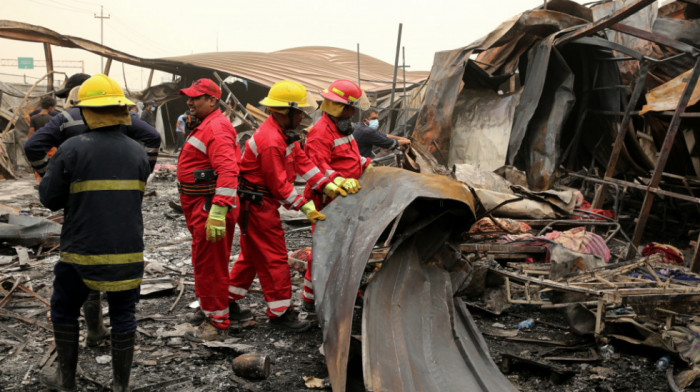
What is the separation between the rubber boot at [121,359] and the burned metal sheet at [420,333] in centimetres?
134

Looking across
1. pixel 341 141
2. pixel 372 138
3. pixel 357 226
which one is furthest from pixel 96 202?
pixel 372 138

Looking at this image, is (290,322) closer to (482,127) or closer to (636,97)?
(636,97)

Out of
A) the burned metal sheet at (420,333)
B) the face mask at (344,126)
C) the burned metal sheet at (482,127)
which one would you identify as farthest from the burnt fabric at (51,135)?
the burned metal sheet at (482,127)

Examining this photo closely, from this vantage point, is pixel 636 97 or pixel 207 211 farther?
pixel 636 97

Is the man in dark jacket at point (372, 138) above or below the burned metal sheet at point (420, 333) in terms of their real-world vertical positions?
above

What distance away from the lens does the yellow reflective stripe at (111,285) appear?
283cm

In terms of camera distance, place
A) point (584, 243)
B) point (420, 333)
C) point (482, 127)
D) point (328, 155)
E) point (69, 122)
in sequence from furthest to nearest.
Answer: point (482, 127) < point (584, 243) < point (328, 155) < point (69, 122) < point (420, 333)

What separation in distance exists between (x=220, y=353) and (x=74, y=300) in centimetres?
110

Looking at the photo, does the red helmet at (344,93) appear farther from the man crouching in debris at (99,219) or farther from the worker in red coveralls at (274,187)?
the man crouching in debris at (99,219)

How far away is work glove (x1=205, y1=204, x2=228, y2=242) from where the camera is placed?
3646 millimetres

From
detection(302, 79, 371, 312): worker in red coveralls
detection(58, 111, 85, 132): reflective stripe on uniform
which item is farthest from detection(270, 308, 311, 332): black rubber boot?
detection(58, 111, 85, 132): reflective stripe on uniform

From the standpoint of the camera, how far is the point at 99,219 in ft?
9.22

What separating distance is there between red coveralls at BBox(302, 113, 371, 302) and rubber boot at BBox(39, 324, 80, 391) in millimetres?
1756

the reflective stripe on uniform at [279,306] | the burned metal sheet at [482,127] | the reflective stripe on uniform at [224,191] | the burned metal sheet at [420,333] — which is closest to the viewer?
the burned metal sheet at [420,333]
